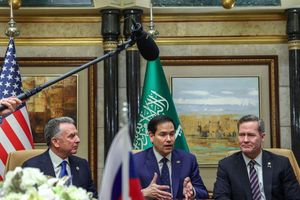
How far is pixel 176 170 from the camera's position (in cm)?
457

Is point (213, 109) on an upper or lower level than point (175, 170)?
upper

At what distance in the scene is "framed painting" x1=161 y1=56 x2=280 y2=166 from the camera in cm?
657

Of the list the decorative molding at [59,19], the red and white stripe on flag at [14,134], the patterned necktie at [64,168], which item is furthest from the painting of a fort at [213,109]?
the patterned necktie at [64,168]

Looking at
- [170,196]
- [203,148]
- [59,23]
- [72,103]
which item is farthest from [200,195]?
→ [59,23]

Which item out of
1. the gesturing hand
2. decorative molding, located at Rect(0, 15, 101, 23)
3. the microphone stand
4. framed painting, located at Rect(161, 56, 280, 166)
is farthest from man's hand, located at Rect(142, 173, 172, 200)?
decorative molding, located at Rect(0, 15, 101, 23)

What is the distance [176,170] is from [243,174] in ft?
1.67

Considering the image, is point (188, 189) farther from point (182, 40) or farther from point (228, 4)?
point (182, 40)

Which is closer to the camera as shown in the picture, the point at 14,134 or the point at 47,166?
the point at 47,166

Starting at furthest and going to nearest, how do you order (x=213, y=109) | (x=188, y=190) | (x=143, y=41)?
(x=213, y=109), (x=188, y=190), (x=143, y=41)

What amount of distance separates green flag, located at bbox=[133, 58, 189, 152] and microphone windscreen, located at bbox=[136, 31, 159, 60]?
2.91 metres

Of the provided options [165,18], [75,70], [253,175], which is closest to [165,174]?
[253,175]

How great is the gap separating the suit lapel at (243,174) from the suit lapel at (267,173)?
120 mm

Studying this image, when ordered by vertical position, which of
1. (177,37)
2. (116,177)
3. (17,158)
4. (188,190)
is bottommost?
(188,190)

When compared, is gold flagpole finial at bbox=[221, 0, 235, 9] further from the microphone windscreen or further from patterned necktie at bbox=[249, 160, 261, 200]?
the microphone windscreen
